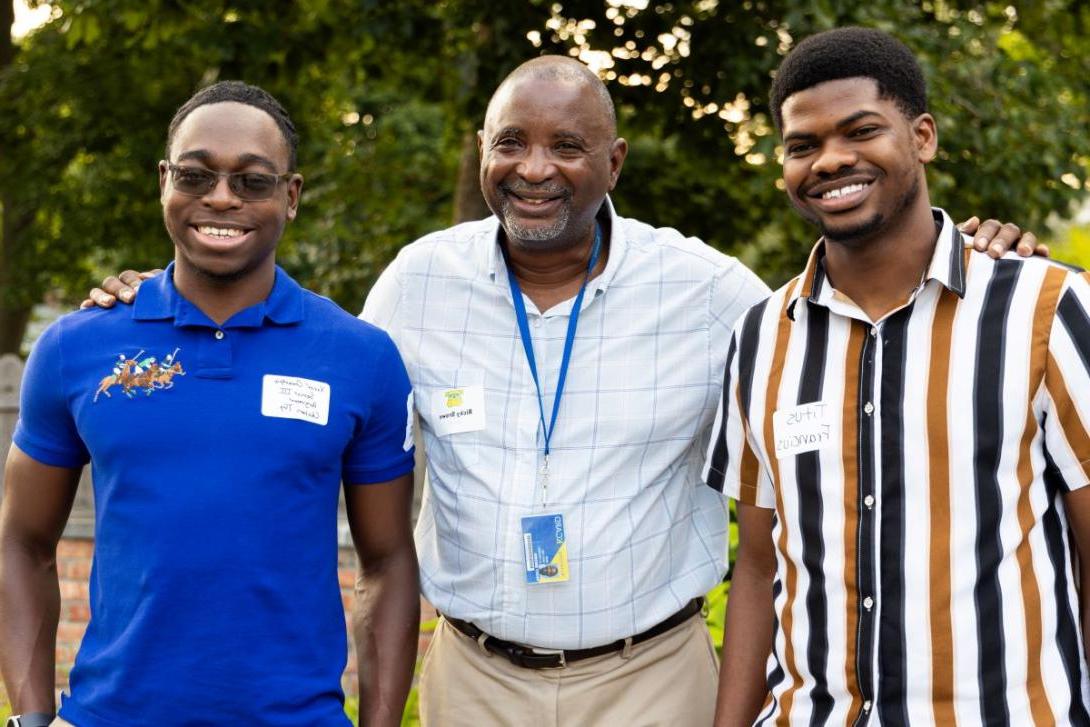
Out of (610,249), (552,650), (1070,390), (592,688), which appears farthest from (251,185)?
(1070,390)

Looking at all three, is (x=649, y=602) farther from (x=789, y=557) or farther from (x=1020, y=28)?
(x=1020, y=28)

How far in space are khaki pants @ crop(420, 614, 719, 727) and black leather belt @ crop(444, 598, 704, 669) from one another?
0.02 meters

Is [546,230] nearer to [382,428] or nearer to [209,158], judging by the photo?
[382,428]

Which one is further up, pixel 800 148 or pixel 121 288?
pixel 800 148

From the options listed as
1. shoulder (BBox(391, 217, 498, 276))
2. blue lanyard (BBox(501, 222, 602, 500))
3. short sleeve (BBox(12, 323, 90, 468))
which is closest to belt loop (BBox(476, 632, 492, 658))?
blue lanyard (BBox(501, 222, 602, 500))

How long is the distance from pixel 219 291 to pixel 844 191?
4.72 ft

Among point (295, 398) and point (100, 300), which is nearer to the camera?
point (295, 398)

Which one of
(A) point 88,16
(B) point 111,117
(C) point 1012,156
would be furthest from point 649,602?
(B) point 111,117

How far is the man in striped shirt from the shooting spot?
2693mm

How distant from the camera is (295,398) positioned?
9.84 ft

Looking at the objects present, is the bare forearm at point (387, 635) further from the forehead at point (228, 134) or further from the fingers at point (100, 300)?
the forehead at point (228, 134)

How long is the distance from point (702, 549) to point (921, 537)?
0.85 metres

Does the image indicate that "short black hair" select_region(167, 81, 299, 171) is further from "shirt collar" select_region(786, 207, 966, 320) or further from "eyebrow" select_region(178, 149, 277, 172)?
"shirt collar" select_region(786, 207, 966, 320)

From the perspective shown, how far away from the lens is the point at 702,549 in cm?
351
